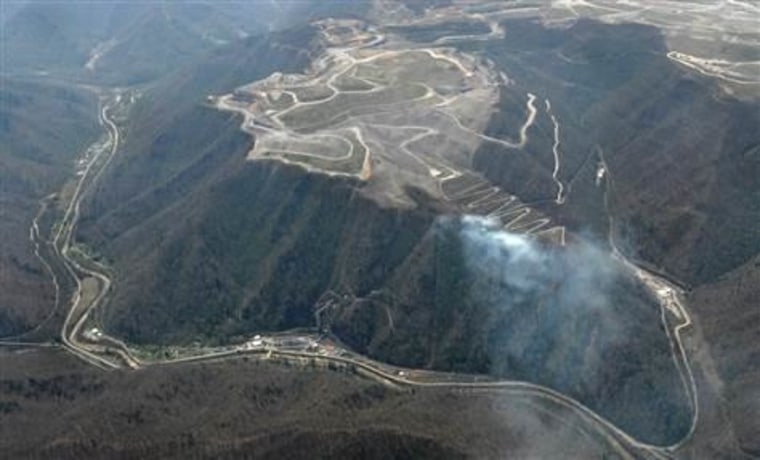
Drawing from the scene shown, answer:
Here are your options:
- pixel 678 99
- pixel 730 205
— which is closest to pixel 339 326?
pixel 730 205

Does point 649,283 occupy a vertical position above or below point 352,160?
below

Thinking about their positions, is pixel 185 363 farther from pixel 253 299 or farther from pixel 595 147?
pixel 595 147

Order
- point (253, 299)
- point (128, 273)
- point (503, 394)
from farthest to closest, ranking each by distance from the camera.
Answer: point (128, 273)
point (253, 299)
point (503, 394)

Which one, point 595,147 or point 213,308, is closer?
point 213,308

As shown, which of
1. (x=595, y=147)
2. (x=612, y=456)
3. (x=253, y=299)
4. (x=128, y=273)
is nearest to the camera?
(x=612, y=456)

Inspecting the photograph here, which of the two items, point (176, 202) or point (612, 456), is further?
point (176, 202)

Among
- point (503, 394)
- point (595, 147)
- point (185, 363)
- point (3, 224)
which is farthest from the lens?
point (3, 224)

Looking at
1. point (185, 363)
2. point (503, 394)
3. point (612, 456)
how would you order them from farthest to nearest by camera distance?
point (185, 363)
point (503, 394)
point (612, 456)

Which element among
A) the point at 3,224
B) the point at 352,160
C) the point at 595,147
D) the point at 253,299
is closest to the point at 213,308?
the point at 253,299

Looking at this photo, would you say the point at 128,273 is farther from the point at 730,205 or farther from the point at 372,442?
the point at 730,205
